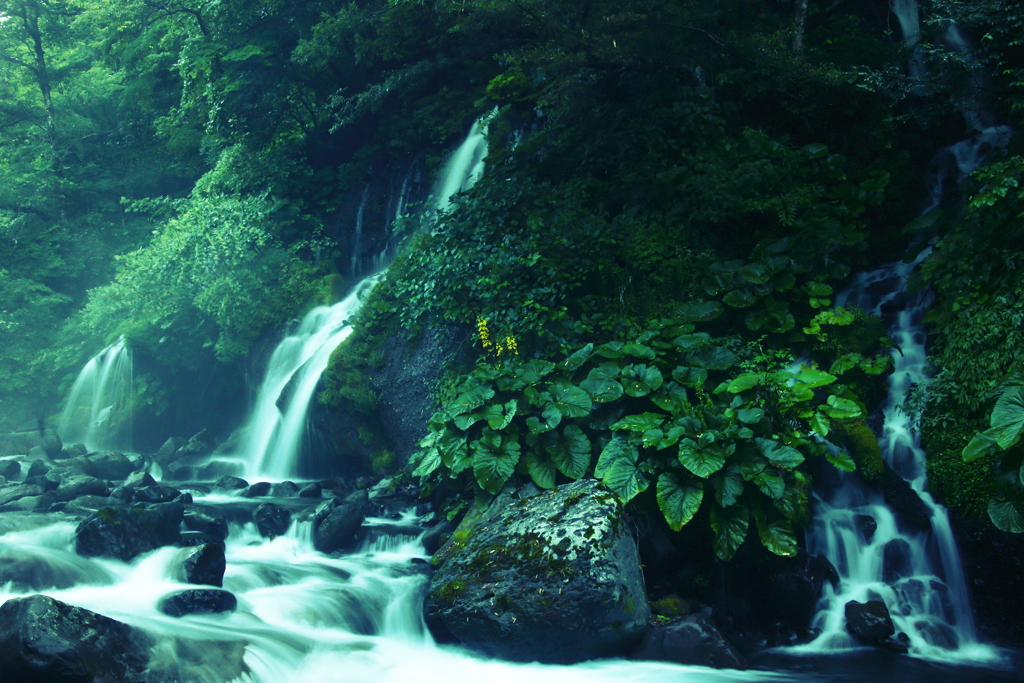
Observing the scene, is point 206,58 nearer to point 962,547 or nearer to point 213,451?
point 213,451

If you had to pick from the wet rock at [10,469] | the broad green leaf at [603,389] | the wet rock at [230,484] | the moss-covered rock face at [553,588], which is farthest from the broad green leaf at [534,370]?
the wet rock at [10,469]

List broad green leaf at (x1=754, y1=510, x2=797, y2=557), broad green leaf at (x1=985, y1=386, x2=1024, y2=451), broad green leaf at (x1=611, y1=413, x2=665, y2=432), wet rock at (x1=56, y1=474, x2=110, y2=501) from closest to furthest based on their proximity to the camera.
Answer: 1. broad green leaf at (x1=985, y1=386, x2=1024, y2=451)
2. broad green leaf at (x1=754, y1=510, x2=797, y2=557)
3. broad green leaf at (x1=611, y1=413, x2=665, y2=432)
4. wet rock at (x1=56, y1=474, x2=110, y2=501)

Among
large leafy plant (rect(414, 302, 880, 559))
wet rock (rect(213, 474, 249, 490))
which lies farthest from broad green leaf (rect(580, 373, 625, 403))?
wet rock (rect(213, 474, 249, 490))

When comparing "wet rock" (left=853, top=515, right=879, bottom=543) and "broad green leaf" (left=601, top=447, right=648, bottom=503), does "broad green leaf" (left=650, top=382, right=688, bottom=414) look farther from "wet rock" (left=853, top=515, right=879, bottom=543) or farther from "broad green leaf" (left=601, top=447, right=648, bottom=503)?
"wet rock" (left=853, top=515, right=879, bottom=543)

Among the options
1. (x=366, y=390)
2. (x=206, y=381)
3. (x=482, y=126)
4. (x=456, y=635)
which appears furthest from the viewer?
(x=206, y=381)

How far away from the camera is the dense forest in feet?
18.9

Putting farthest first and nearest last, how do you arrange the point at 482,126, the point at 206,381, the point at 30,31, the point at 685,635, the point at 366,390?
the point at 30,31 → the point at 206,381 → the point at 482,126 → the point at 366,390 → the point at 685,635

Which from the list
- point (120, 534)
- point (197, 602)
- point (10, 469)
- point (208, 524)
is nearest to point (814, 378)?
point (197, 602)

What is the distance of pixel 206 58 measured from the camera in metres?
13.8

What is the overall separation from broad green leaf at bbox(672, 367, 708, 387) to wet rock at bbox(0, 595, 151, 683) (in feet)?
15.6

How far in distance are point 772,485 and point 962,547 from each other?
181 cm

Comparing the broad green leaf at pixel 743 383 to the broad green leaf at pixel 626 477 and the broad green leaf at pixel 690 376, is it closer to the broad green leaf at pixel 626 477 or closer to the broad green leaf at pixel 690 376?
the broad green leaf at pixel 690 376

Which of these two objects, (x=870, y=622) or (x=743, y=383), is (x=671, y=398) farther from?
(x=870, y=622)

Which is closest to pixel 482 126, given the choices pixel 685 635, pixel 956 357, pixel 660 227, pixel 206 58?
pixel 660 227
